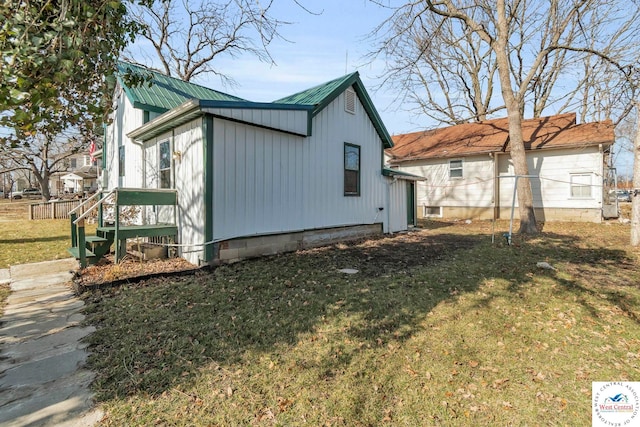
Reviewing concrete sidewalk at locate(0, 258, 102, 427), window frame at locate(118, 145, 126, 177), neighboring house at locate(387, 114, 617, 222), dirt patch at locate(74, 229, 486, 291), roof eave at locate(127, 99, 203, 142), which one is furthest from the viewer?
neighboring house at locate(387, 114, 617, 222)

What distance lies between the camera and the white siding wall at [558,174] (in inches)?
555

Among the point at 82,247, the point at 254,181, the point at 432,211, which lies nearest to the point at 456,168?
the point at 432,211

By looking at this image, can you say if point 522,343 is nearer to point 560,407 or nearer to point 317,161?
point 560,407

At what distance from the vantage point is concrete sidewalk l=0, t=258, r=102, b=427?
7.45 feet

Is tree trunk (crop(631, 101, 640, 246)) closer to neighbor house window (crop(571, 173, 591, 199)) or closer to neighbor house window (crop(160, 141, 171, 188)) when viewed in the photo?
neighbor house window (crop(571, 173, 591, 199))

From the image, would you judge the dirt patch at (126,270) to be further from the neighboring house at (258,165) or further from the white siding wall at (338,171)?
the white siding wall at (338,171)

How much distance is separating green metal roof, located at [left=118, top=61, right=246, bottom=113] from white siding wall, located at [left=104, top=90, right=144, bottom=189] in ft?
1.66

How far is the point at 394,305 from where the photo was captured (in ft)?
14.3

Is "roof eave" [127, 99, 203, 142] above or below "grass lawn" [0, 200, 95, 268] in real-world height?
above

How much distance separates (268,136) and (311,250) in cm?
311

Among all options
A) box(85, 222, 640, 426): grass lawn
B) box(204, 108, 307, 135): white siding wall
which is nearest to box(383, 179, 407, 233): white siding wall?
box(204, 108, 307, 135): white siding wall

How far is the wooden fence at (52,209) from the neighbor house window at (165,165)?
11622mm

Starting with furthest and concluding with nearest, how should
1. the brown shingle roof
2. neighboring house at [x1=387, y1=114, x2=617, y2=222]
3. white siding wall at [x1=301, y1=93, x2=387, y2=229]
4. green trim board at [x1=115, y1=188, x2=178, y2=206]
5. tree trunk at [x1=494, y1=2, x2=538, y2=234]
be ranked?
the brown shingle roof
neighboring house at [x1=387, y1=114, x2=617, y2=222]
tree trunk at [x1=494, y1=2, x2=538, y2=234]
white siding wall at [x1=301, y1=93, x2=387, y2=229]
green trim board at [x1=115, y1=188, x2=178, y2=206]

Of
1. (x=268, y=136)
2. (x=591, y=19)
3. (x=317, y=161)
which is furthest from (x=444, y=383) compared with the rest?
(x=591, y=19)
